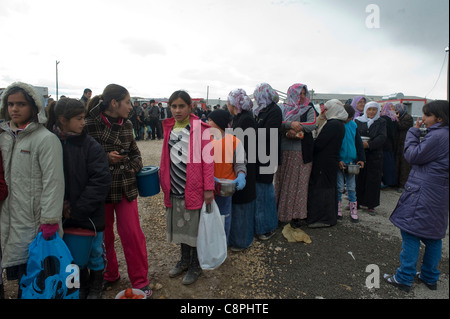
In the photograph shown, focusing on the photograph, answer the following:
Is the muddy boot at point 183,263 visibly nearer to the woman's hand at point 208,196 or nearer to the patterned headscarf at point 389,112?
the woman's hand at point 208,196

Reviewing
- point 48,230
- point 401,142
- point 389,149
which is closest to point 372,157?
point 389,149

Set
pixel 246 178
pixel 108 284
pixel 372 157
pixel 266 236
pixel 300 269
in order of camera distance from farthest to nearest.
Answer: pixel 372 157 → pixel 266 236 → pixel 246 178 → pixel 300 269 → pixel 108 284

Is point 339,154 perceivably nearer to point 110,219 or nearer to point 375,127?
point 375,127

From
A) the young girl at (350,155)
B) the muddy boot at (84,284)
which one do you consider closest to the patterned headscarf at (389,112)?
the young girl at (350,155)

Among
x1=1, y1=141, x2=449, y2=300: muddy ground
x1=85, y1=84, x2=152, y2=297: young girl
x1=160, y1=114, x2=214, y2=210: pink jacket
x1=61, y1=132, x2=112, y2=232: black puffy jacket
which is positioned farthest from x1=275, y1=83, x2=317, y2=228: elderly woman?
x1=61, y1=132, x2=112, y2=232: black puffy jacket

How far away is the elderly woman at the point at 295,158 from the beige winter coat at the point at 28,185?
8.84ft

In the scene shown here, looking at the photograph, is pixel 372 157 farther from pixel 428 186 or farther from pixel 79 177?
pixel 79 177

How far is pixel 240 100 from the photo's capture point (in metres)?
3.21

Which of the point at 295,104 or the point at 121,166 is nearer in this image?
the point at 121,166

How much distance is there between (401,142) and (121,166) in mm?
6158

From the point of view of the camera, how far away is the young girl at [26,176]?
1877 mm

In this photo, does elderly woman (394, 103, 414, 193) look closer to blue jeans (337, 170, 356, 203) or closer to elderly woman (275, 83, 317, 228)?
blue jeans (337, 170, 356, 203)

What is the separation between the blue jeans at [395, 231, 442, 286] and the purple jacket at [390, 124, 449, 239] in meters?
0.13

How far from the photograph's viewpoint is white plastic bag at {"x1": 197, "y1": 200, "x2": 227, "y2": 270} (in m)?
2.43
